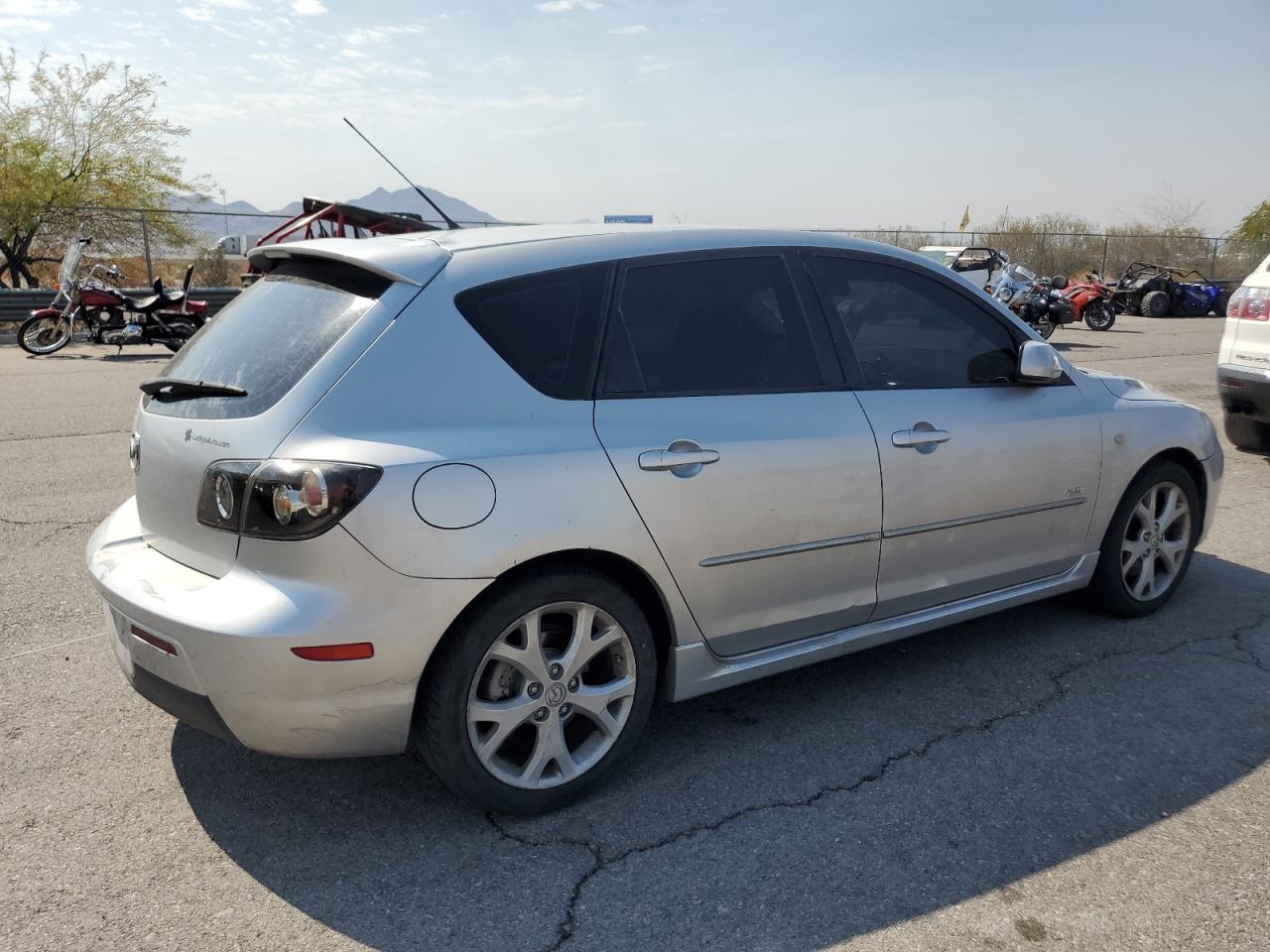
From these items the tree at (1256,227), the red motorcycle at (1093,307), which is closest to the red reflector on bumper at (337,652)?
the red motorcycle at (1093,307)

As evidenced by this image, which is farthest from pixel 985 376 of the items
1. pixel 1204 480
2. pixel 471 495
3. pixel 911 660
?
pixel 471 495

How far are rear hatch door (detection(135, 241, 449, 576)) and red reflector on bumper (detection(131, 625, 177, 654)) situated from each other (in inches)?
8.4

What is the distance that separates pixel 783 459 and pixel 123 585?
203cm

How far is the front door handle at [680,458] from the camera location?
3150 mm

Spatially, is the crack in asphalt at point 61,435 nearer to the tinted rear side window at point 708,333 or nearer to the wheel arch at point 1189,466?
the tinted rear side window at point 708,333

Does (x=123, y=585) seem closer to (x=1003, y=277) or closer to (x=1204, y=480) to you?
(x=1204, y=480)

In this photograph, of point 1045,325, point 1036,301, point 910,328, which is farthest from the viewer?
point 1045,325

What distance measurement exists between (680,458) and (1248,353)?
627 centimetres

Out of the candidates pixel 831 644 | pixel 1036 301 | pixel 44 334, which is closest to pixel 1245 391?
pixel 831 644

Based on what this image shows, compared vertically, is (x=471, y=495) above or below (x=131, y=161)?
below

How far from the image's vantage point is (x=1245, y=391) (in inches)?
302

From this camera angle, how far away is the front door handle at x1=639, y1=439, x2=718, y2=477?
3.15m

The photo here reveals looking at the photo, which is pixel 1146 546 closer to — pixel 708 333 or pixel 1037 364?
pixel 1037 364

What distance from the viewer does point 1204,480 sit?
4.94 meters
